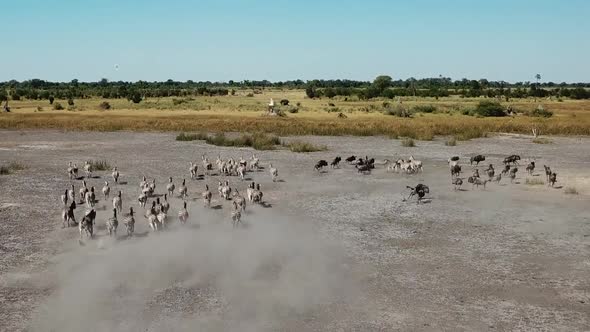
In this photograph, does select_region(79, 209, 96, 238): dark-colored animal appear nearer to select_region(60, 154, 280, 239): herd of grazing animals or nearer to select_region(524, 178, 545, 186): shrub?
select_region(60, 154, 280, 239): herd of grazing animals

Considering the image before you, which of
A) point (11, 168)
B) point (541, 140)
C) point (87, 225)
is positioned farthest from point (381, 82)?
point (87, 225)

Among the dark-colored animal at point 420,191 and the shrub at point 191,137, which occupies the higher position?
the shrub at point 191,137

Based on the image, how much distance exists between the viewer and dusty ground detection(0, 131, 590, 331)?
13.5 metres

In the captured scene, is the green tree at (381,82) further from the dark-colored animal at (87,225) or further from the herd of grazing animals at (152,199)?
the dark-colored animal at (87,225)

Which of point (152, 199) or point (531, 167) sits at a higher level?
point (531, 167)

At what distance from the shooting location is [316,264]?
57.0ft

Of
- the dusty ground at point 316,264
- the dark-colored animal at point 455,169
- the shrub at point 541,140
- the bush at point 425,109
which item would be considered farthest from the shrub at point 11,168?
the bush at point 425,109

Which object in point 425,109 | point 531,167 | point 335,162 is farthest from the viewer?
point 425,109

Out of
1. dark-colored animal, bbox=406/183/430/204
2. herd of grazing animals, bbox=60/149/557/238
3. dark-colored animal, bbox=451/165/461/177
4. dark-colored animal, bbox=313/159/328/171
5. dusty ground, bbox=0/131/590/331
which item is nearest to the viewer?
dusty ground, bbox=0/131/590/331

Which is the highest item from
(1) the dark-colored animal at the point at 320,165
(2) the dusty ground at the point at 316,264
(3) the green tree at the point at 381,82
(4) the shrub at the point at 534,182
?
(3) the green tree at the point at 381,82

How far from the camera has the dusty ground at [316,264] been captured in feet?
44.2

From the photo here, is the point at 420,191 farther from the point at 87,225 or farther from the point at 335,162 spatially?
the point at 87,225

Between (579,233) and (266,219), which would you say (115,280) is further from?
(579,233)

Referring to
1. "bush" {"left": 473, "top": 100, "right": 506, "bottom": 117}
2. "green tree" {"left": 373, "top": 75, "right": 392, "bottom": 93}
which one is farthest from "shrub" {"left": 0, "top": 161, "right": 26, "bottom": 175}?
"green tree" {"left": 373, "top": 75, "right": 392, "bottom": 93}
